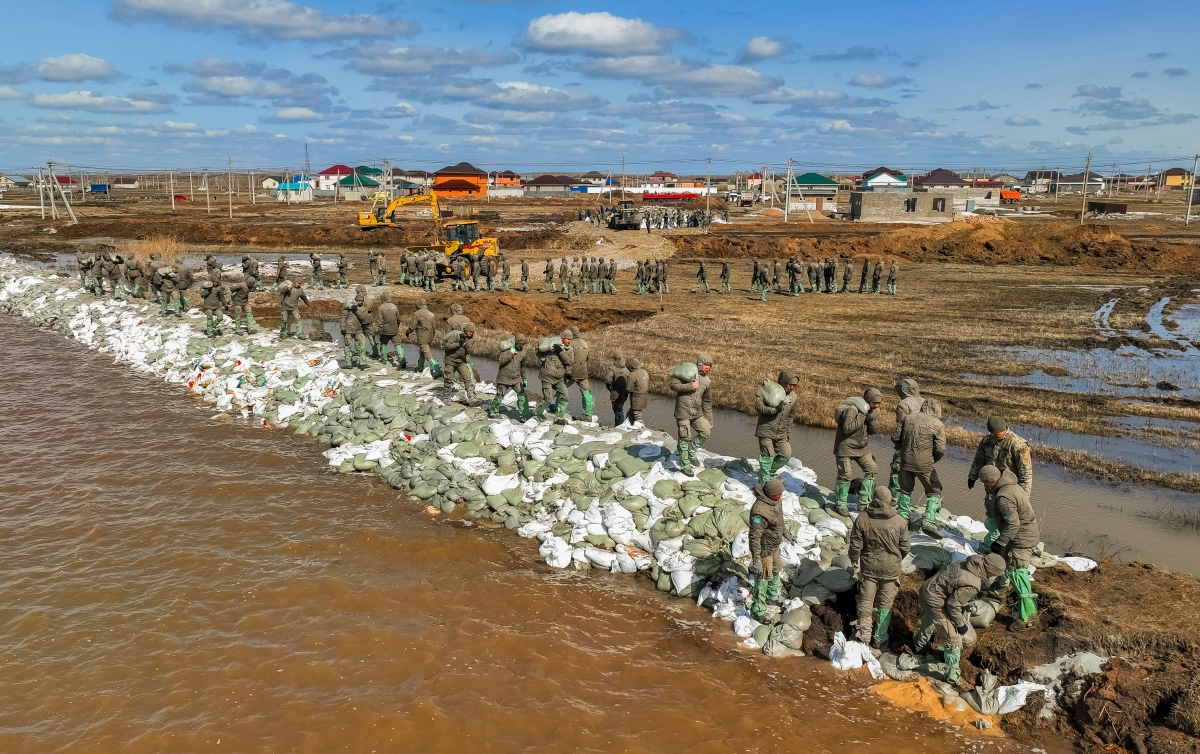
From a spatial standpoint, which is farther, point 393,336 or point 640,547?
point 393,336

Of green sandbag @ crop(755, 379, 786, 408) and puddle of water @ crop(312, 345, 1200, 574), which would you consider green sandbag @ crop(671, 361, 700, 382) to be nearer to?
green sandbag @ crop(755, 379, 786, 408)

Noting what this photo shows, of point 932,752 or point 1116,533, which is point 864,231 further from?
point 932,752

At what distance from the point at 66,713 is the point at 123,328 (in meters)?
16.8

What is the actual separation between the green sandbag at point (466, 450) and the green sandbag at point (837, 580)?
5481mm

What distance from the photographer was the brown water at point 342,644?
21.0ft

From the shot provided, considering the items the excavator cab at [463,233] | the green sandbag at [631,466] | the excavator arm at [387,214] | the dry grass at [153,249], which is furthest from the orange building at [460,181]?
the green sandbag at [631,466]

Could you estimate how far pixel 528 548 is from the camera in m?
9.59

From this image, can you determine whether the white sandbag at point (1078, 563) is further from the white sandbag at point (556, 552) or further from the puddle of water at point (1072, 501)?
the white sandbag at point (556, 552)

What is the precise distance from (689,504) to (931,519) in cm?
271

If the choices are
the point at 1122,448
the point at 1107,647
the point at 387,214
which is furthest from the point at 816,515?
the point at 387,214

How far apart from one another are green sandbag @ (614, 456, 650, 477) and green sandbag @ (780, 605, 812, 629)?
116 inches

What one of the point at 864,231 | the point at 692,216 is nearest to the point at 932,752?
the point at 864,231

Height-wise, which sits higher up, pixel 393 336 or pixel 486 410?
pixel 393 336

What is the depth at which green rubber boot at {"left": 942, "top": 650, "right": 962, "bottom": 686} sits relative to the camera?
6.57 metres
